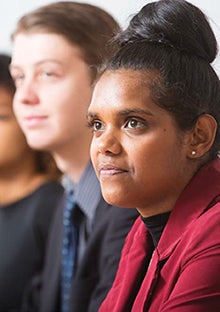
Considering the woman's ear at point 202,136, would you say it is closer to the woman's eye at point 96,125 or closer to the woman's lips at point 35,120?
the woman's eye at point 96,125

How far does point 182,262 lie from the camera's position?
83cm

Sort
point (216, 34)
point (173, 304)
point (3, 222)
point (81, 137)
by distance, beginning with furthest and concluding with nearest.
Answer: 1. point (3, 222)
2. point (81, 137)
3. point (216, 34)
4. point (173, 304)

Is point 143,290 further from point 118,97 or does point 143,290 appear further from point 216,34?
point 216,34

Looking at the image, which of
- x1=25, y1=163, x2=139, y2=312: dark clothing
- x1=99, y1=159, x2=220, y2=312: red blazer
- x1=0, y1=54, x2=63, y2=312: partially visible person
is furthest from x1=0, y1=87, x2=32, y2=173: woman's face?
x1=99, y1=159, x2=220, y2=312: red blazer

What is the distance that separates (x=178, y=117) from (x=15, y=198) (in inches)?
38.4

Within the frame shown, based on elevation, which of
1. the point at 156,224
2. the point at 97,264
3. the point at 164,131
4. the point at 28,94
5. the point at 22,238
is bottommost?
the point at 22,238

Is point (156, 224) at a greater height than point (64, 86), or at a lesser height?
greater

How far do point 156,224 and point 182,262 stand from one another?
8 cm

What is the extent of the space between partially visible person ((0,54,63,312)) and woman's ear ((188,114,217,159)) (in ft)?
2.87

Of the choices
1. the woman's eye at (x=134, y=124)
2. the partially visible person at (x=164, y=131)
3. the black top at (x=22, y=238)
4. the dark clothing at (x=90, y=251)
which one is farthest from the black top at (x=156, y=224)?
the black top at (x=22, y=238)

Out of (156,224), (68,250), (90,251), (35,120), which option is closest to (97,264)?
(90,251)

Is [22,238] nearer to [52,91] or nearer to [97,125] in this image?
[52,91]

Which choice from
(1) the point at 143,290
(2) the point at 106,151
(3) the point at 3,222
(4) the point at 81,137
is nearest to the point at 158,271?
(1) the point at 143,290

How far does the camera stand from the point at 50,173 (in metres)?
1.80
